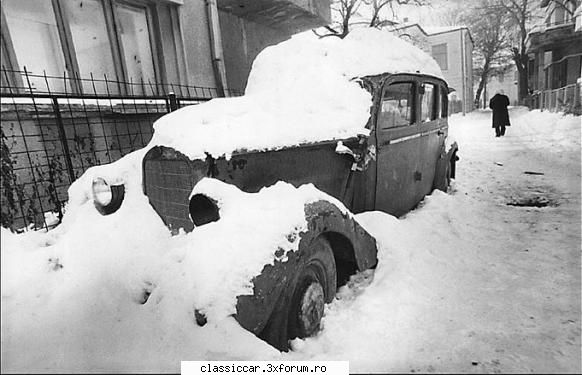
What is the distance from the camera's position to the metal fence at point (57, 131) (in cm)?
314

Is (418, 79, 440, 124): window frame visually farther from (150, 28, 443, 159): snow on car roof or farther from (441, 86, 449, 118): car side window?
(441, 86, 449, 118): car side window

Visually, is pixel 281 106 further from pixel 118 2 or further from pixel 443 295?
pixel 118 2

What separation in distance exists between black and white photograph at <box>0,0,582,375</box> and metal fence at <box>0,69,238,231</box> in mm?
24

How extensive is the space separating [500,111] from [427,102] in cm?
921

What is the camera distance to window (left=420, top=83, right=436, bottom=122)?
3404mm

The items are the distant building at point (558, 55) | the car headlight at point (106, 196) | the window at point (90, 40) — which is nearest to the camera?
the car headlight at point (106, 196)

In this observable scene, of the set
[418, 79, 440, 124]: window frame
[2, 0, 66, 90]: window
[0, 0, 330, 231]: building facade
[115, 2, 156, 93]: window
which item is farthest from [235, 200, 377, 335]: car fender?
[115, 2, 156, 93]: window

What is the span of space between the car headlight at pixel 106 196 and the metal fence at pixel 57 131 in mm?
802

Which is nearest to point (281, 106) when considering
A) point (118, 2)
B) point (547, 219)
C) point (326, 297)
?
point (326, 297)

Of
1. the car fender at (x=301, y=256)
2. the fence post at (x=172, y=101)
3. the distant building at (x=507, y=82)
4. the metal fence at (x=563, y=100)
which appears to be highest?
the distant building at (x=507, y=82)

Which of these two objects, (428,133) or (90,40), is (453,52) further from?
(90,40)

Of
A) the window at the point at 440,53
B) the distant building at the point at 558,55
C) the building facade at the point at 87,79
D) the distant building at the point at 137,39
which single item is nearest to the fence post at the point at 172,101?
the building facade at the point at 87,79

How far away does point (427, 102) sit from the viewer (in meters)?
3.58

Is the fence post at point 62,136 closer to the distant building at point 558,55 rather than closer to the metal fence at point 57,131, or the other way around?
the metal fence at point 57,131
